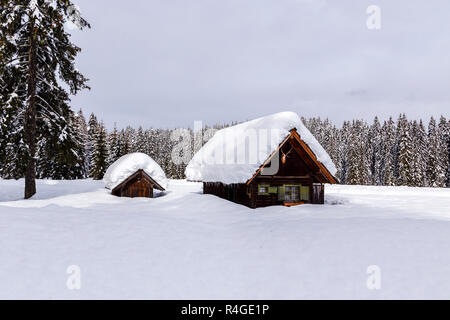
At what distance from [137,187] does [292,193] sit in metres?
11.7

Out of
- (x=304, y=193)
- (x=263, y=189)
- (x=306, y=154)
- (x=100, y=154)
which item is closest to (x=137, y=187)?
(x=263, y=189)

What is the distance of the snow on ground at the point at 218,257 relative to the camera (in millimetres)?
6383

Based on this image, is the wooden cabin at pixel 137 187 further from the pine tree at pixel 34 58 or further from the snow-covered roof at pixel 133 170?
the pine tree at pixel 34 58

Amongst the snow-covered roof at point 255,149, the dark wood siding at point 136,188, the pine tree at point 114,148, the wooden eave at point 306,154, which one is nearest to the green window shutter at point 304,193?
the wooden eave at point 306,154

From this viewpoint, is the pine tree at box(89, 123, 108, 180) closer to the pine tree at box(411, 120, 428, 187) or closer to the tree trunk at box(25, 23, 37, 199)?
the tree trunk at box(25, 23, 37, 199)

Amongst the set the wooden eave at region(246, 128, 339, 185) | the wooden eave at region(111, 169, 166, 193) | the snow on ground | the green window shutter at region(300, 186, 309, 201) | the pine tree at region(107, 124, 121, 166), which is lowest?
the snow on ground

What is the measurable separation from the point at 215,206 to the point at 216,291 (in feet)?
30.4

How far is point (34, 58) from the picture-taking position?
17.1 m

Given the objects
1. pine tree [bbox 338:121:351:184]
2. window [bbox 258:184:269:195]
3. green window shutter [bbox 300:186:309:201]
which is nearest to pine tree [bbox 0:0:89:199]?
window [bbox 258:184:269:195]

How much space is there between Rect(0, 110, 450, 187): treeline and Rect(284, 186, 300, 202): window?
43.4ft

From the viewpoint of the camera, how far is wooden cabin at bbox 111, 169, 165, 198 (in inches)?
830

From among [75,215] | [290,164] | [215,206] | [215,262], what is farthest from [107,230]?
[290,164]

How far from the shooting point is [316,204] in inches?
665
